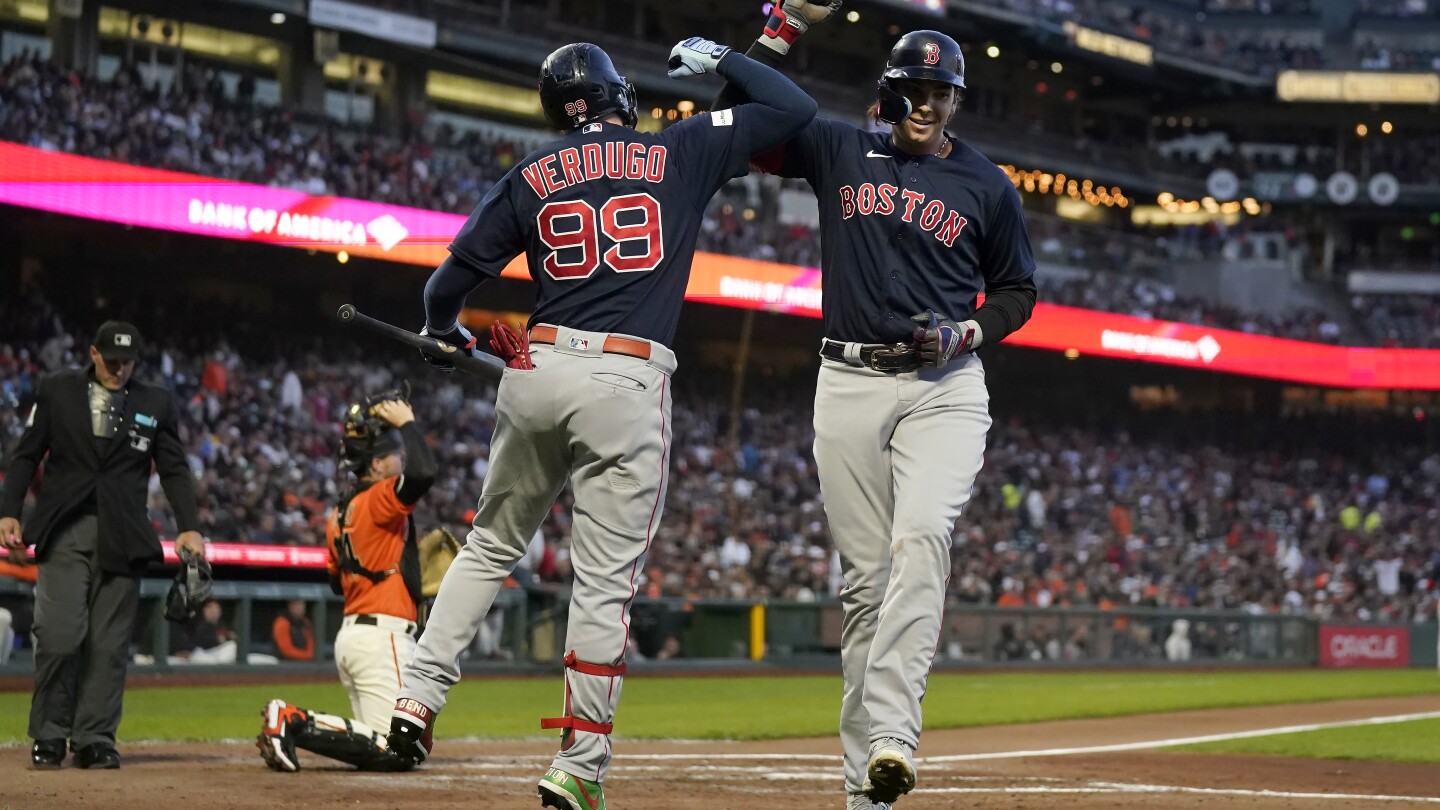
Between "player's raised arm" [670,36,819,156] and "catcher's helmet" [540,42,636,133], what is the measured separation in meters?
0.22

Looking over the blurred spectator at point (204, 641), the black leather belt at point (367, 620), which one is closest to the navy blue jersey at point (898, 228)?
the black leather belt at point (367, 620)

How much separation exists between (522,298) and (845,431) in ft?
85.0

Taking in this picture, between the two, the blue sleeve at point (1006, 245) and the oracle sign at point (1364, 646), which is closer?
the blue sleeve at point (1006, 245)

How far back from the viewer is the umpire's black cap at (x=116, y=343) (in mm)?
7613

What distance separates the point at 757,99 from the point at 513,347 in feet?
3.56

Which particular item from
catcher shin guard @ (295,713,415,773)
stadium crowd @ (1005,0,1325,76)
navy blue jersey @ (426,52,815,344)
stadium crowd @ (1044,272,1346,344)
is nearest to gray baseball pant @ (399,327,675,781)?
navy blue jersey @ (426,52,815,344)

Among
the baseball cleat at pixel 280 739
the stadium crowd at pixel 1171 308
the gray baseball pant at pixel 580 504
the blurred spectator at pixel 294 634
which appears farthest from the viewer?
the stadium crowd at pixel 1171 308

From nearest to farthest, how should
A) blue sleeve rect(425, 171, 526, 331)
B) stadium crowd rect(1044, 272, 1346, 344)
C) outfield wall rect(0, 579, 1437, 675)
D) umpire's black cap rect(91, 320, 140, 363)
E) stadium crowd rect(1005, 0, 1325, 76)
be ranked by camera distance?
blue sleeve rect(425, 171, 526, 331)
umpire's black cap rect(91, 320, 140, 363)
outfield wall rect(0, 579, 1437, 675)
stadium crowd rect(1044, 272, 1346, 344)
stadium crowd rect(1005, 0, 1325, 76)

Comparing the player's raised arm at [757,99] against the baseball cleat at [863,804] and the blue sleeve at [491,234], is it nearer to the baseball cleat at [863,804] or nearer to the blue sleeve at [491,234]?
the blue sleeve at [491,234]

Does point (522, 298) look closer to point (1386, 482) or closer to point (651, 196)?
point (1386, 482)

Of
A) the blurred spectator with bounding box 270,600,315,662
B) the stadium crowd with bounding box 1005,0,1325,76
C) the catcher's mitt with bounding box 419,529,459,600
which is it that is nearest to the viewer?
the catcher's mitt with bounding box 419,529,459,600

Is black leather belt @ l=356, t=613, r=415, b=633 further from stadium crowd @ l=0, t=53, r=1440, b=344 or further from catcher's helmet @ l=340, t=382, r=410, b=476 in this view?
stadium crowd @ l=0, t=53, r=1440, b=344

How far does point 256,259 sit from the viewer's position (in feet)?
87.8

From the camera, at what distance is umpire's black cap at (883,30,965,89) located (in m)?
5.39
